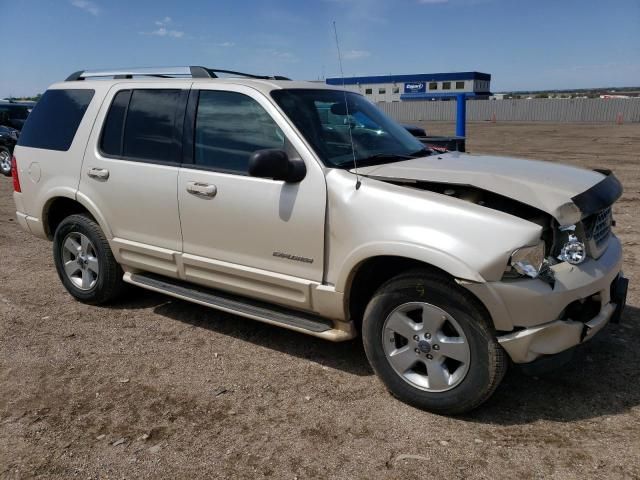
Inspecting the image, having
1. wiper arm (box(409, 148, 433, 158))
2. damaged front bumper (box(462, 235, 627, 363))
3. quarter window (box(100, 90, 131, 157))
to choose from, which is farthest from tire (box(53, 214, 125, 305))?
damaged front bumper (box(462, 235, 627, 363))

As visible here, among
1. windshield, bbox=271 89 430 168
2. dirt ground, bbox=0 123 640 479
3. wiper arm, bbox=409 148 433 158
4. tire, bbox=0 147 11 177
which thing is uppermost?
windshield, bbox=271 89 430 168

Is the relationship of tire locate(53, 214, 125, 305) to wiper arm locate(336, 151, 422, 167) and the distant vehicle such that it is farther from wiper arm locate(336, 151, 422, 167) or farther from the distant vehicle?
the distant vehicle

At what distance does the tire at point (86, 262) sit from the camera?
4941mm

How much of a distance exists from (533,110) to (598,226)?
4804 centimetres

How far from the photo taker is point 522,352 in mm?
3006

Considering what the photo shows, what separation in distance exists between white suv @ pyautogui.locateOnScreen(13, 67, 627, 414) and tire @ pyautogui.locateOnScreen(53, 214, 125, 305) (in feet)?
0.06

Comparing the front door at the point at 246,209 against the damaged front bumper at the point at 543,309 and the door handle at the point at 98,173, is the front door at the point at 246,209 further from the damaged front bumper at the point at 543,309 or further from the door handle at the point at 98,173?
the damaged front bumper at the point at 543,309

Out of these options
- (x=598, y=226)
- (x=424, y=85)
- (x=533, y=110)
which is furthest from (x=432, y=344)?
(x=424, y=85)

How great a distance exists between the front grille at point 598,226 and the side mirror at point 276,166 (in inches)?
67.3

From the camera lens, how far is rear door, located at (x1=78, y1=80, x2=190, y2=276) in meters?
4.33

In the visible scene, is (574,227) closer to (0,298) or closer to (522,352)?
(522,352)

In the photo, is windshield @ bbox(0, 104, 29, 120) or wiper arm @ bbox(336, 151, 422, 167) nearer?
wiper arm @ bbox(336, 151, 422, 167)

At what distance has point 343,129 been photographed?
4051 millimetres

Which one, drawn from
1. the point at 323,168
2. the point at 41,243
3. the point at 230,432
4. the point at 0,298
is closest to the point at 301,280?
the point at 323,168
